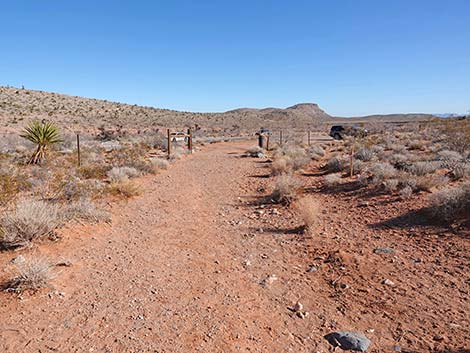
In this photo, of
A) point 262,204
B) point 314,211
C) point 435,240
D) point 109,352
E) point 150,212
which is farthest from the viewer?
point 262,204

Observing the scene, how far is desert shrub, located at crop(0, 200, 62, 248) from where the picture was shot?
18.8 ft

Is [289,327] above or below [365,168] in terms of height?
below

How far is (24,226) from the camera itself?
5855mm

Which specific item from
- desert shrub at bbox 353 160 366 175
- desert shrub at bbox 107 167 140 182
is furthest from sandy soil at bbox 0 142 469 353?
desert shrub at bbox 353 160 366 175

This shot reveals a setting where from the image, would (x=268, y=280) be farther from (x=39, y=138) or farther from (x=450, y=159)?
(x=39, y=138)

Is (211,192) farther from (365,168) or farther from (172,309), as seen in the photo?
(172,309)

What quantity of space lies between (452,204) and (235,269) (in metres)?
4.78

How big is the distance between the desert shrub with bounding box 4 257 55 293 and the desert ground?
2 centimetres

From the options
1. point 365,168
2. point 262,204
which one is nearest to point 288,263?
point 262,204

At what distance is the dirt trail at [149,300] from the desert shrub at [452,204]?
166 inches

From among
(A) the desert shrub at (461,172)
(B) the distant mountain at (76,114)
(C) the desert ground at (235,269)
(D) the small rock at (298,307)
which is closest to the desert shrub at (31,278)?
(C) the desert ground at (235,269)

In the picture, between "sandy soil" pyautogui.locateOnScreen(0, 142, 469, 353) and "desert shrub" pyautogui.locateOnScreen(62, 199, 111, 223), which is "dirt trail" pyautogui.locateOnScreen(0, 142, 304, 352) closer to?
"sandy soil" pyautogui.locateOnScreen(0, 142, 469, 353)

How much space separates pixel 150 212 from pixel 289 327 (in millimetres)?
5465

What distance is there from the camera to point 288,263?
581 centimetres
